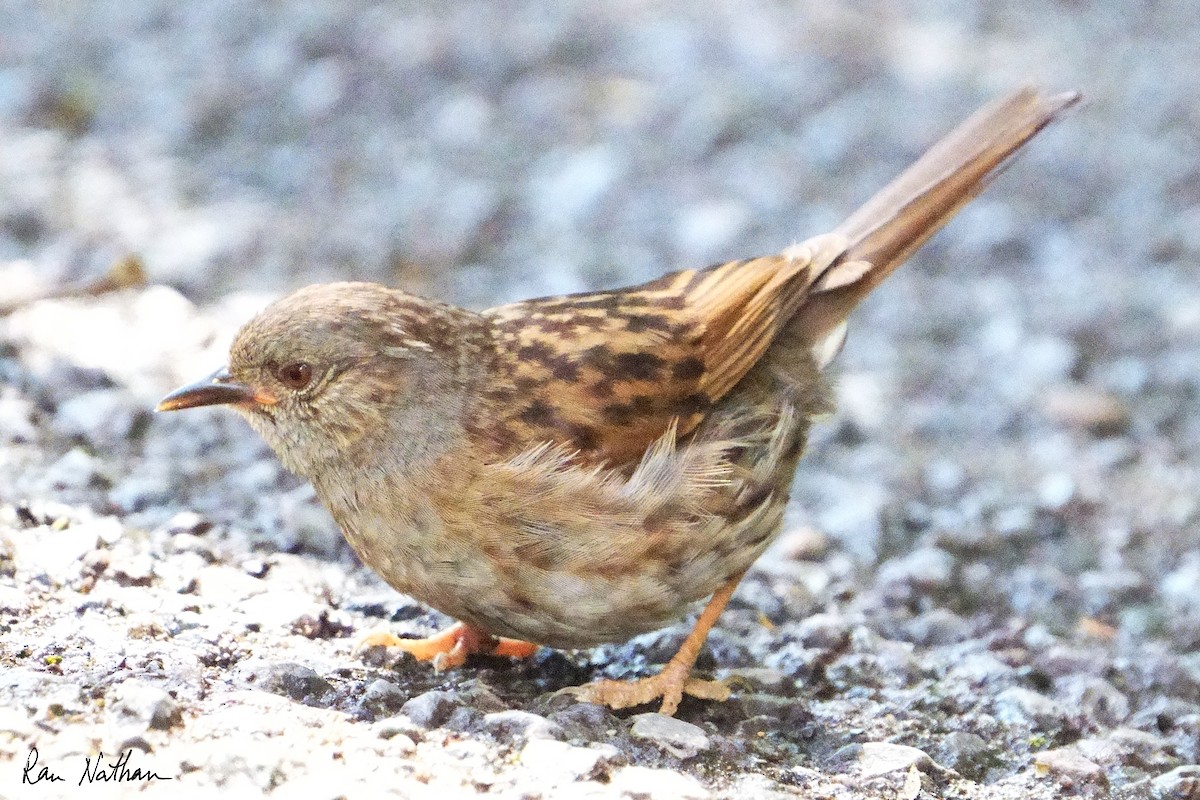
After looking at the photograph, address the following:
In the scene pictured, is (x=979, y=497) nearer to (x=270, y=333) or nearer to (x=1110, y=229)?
(x=1110, y=229)

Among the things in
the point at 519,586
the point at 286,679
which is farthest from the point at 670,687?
the point at 286,679

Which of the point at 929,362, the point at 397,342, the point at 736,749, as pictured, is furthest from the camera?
the point at 929,362

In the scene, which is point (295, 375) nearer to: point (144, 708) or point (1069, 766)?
point (144, 708)

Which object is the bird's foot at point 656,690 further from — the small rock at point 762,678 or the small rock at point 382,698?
the small rock at point 382,698

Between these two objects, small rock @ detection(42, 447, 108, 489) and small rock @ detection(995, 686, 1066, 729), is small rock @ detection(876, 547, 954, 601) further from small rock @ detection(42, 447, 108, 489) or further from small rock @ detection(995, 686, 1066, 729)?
small rock @ detection(42, 447, 108, 489)

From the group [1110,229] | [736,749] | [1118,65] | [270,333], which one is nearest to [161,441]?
[270,333]
